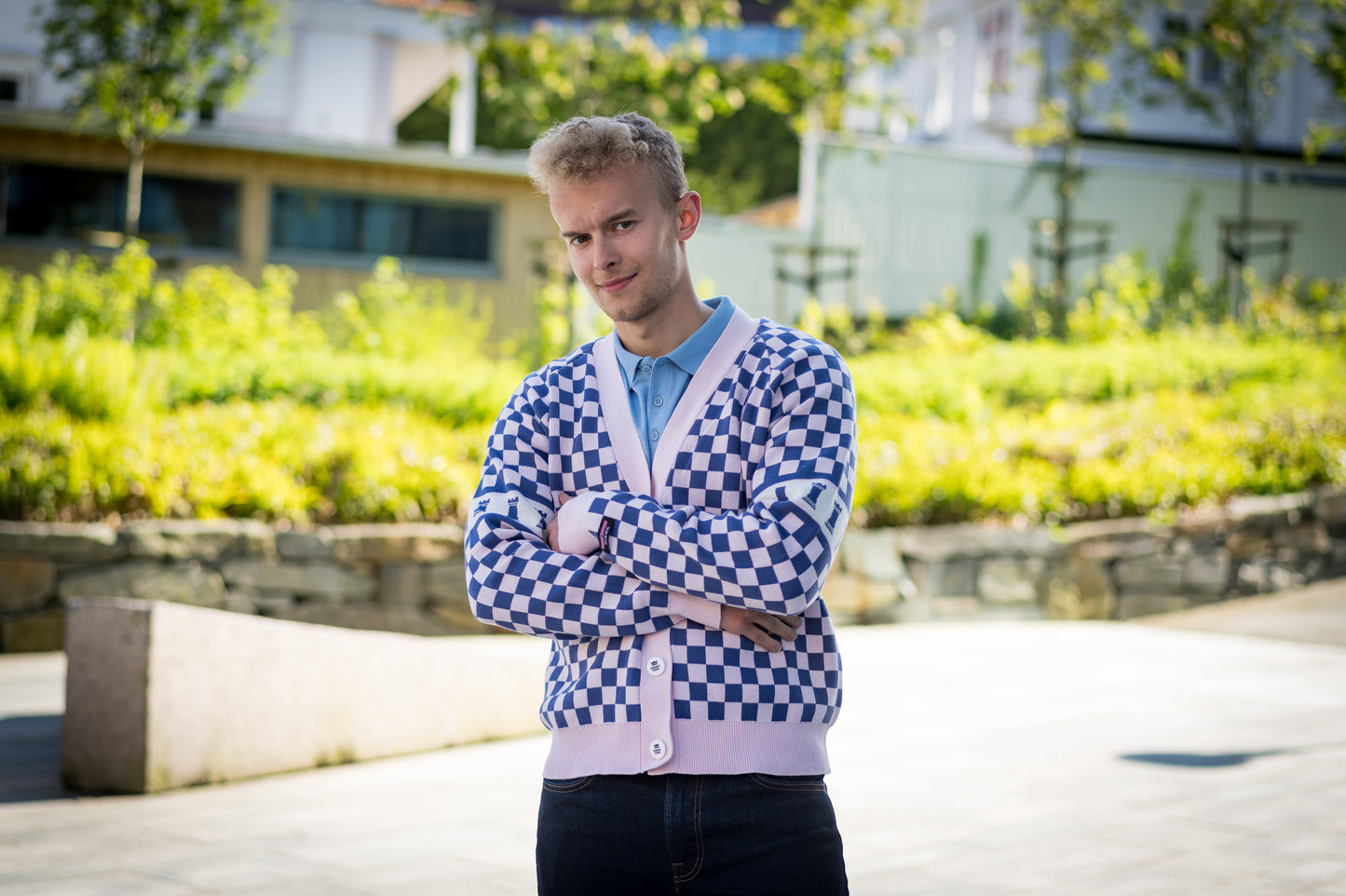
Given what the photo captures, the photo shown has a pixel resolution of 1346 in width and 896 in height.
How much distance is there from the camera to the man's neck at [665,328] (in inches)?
82.3

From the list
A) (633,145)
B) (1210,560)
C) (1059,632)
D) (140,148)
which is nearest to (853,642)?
(1059,632)

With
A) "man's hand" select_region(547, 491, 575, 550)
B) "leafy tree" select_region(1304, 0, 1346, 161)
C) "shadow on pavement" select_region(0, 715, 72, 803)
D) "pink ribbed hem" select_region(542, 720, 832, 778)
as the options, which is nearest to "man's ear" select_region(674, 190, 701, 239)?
"man's hand" select_region(547, 491, 575, 550)

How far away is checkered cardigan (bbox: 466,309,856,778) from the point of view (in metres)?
1.89

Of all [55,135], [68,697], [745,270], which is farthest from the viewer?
[55,135]

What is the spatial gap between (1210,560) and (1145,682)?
263cm

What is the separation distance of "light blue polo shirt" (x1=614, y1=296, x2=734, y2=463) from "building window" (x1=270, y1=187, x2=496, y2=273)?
61.1ft

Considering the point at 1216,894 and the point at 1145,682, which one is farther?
the point at 1145,682

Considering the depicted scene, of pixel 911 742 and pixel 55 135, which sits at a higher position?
pixel 55 135

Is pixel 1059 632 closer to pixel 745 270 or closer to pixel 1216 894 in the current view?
pixel 1216 894

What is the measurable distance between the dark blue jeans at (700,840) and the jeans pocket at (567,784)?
15 mm

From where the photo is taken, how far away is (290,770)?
5387 millimetres

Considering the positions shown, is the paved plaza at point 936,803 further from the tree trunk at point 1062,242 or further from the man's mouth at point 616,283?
the tree trunk at point 1062,242

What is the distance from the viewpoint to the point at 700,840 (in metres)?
1.87

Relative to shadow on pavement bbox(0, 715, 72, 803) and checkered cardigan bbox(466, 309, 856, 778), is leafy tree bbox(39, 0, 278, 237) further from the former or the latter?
checkered cardigan bbox(466, 309, 856, 778)
